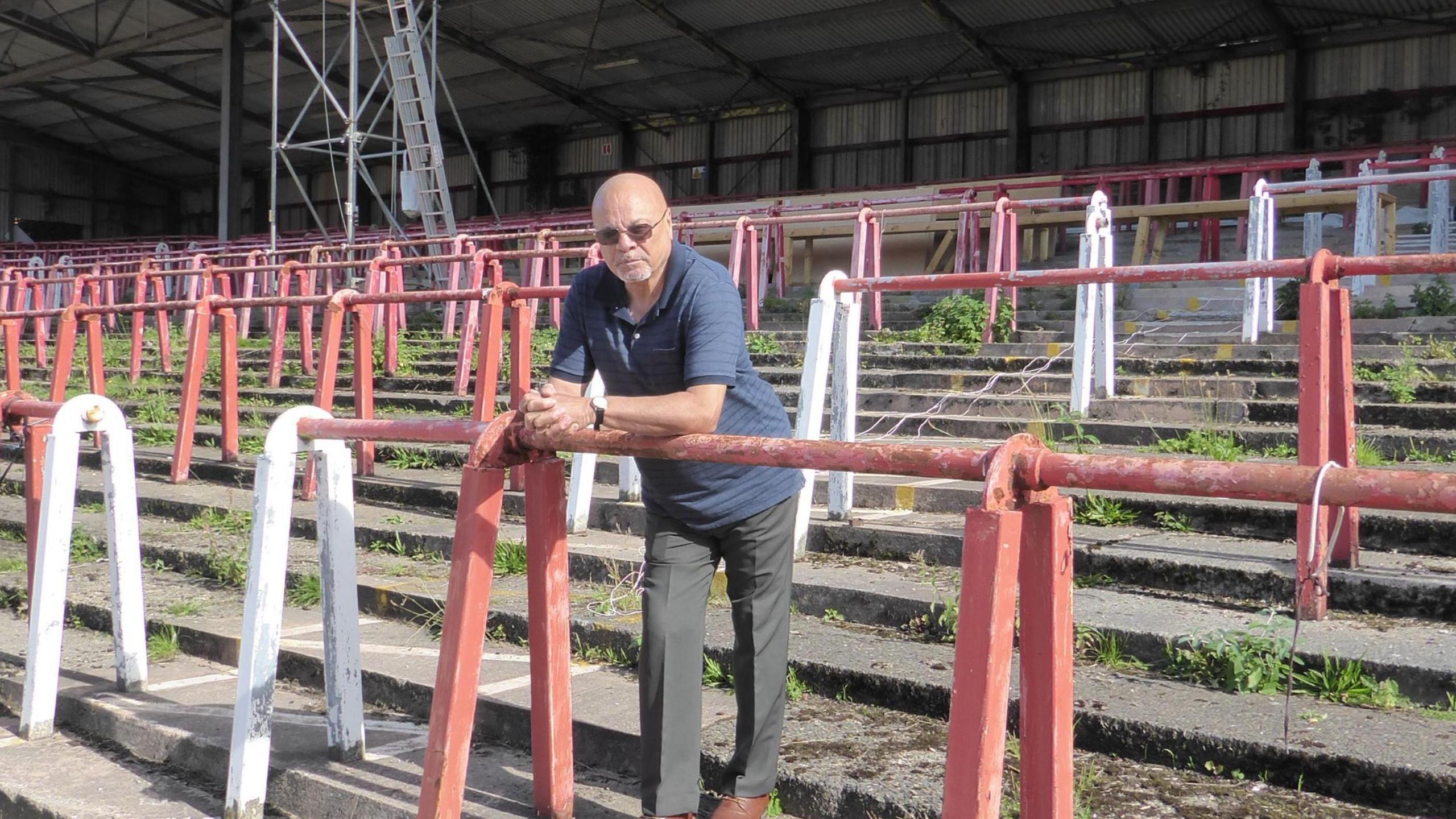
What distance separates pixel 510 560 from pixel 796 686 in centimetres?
191

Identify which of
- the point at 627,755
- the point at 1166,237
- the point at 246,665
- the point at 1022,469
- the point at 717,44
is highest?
the point at 717,44

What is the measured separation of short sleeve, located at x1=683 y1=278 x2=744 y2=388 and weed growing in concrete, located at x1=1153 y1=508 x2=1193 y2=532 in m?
2.49

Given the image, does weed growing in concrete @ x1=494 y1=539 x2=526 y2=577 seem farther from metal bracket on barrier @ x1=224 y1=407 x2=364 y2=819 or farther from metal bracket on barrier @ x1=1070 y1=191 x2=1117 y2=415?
metal bracket on barrier @ x1=1070 y1=191 x2=1117 y2=415

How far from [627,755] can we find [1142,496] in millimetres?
2462

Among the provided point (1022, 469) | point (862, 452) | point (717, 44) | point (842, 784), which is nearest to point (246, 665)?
point (842, 784)

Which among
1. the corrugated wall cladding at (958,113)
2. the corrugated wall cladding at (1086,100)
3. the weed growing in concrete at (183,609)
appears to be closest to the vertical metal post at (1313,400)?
the weed growing in concrete at (183,609)

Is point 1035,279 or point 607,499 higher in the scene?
point 1035,279

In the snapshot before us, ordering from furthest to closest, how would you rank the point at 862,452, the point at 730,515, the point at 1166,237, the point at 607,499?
the point at 1166,237
the point at 607,499
the point at 730,515
the point at 862,452

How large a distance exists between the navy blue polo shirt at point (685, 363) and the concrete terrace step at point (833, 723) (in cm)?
77

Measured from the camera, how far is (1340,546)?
4047 mm

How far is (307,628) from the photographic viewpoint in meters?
5.02

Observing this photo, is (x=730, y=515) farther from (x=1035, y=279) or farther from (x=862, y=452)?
(x=1035, y=279)

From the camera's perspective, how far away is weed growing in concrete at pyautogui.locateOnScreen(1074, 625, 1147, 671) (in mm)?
3674

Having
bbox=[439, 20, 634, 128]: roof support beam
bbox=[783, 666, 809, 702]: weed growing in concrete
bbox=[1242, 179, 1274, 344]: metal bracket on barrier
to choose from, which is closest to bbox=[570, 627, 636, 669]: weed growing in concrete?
bbox=[783, 666, 809, 702]: weed growing in concrete
